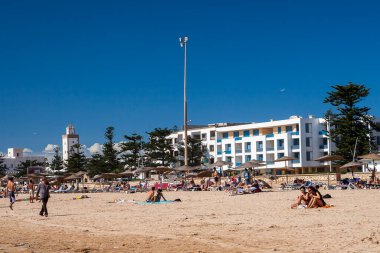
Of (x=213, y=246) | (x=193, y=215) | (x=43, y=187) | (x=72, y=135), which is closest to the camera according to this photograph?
(x=213, y=246)

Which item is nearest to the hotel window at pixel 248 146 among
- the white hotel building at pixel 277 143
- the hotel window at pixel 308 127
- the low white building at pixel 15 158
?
the white hotel building at pixel 277 143

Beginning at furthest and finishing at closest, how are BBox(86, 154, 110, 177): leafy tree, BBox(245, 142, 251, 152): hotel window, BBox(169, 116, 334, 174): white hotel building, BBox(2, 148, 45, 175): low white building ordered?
1. BBox(2, 148, 45, 175): low white building
2. BBox(86, 154, 110, 177): leafy tree
3. BBox(245, 142, 251, 152): hotel window
4. BBox(169, 116, 334, 174): white hotel building

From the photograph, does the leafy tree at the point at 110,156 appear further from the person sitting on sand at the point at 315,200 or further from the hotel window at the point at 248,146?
the person sitting on sand at the point at 315,200

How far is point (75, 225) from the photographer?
55.5 feet

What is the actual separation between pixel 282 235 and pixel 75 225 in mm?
6628

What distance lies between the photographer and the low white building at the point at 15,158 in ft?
563

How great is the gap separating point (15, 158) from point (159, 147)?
357 feet

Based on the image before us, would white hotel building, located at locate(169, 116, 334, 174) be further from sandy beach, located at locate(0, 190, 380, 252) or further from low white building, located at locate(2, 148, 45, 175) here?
low white building, located at locate(2, 148, 45, 175)

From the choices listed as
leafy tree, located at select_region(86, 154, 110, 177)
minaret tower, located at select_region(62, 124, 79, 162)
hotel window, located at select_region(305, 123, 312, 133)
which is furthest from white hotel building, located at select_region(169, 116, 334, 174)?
minaret tower, located at select_region(62, 124, 79, 162)

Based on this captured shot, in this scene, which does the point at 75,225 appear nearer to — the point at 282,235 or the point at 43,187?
the point at 43,187

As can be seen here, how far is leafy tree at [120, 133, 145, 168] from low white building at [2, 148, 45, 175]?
88.0 meters

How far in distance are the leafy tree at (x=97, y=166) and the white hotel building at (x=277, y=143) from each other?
15.6 metres

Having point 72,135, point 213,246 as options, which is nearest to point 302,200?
point 213,246

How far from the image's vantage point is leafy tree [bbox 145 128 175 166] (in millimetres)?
78000
